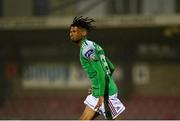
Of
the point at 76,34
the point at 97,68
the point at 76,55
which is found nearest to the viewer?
the point at 97,68

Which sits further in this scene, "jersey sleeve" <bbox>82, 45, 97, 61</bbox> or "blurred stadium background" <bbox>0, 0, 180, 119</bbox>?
"blurred stadium background" <bbox>0, 0, 180, 119</bbox>

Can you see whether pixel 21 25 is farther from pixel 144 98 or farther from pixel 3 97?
pixel 144 98

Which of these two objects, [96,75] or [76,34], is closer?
[96,75]

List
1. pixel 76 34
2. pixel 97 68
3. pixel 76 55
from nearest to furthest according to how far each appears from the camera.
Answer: pixel 97 68
pixel 76 34
pixel 76 55

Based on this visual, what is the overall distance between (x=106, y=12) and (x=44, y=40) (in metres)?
2.09

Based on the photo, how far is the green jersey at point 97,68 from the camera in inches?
302

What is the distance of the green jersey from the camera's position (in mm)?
7680

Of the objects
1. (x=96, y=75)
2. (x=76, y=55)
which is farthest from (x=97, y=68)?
(x=76, y=55)

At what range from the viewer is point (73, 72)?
A: 19125 mm

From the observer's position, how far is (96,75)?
782cm

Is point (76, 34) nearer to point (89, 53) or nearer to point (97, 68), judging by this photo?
point (89, 53)

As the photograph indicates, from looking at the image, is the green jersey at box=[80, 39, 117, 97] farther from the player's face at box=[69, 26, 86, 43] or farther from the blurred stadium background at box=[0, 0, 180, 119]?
the blurred stadium background at box=[0, 0, 180, 119]

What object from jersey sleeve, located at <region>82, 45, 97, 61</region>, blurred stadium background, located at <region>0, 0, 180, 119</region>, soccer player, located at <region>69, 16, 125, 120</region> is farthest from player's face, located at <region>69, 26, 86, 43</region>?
blurred stadium background, located at <region>0, 0, 180, 119</region>

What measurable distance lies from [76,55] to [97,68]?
11.2 meters
